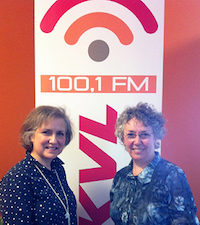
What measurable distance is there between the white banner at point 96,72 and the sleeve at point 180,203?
0.70 metres

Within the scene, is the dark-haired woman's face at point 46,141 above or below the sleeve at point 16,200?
above

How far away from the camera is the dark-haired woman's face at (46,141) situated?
1271 millimetres

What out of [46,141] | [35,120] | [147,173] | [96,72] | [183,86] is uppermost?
[96,72]

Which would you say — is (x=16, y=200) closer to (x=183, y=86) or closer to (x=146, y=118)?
(x=146, y=118)

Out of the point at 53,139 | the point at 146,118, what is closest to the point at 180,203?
the point at 146,118

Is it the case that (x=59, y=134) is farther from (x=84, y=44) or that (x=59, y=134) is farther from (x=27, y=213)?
(x=84, y=44)

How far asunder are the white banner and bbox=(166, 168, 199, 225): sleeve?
27.4 inches

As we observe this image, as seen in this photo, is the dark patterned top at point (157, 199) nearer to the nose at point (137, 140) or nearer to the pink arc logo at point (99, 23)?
the nose at point (137, 140)

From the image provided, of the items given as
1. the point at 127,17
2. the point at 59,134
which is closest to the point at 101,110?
the point at 59,134

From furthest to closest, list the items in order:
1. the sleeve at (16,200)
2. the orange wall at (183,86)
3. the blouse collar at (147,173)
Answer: the orange wall at (183,86)
the blouse collar at (147,173)
the sleeve at (16,200)

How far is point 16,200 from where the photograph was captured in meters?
1.09

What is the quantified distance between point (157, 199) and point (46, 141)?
2.45ft

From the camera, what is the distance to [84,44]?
5.85 ft

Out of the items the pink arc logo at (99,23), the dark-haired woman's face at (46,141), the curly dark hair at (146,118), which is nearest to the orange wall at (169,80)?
the pink arc logo at (99,23)
